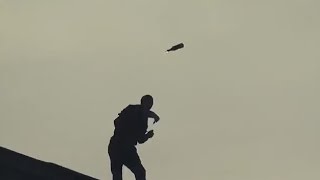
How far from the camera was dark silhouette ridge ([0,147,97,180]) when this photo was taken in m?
11.0

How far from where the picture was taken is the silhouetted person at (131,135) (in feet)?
42.9

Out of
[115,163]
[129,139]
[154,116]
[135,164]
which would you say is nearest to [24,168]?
[115,163]

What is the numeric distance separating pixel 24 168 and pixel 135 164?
8.65ft

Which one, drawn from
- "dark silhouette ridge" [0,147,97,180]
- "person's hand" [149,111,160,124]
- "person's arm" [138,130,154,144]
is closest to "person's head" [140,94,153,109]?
"person's hand" [149,111,160,124]

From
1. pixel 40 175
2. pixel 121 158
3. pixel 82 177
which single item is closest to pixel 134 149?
pixel 121 158

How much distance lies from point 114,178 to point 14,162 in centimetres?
259

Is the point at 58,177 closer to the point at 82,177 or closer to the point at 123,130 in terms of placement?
the point at 82,177

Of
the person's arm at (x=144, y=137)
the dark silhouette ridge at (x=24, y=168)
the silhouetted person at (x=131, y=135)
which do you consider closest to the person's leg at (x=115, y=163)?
the silhouetted person at (x=131, y=135)

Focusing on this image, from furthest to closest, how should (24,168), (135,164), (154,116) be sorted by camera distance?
(135,164), (154,116), (24,168)

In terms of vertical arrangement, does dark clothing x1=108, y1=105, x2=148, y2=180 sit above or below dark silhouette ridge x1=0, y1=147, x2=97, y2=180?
above

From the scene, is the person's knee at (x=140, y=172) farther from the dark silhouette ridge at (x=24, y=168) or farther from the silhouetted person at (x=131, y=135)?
the dark silhouette ridge at (x=24, y=168)

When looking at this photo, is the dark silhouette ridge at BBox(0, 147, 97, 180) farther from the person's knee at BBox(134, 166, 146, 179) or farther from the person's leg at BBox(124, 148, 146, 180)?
the person's knee at BBox(134, 166, 146, 179)

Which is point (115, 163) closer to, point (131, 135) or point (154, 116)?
point (131, 135)

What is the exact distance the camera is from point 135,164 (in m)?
13.2
